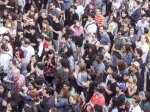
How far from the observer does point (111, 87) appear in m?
9.48

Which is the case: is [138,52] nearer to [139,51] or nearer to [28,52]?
[139,51]

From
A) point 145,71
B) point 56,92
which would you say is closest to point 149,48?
point 145,71

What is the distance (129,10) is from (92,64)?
4204 mm

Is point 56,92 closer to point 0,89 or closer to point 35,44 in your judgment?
point 0,89

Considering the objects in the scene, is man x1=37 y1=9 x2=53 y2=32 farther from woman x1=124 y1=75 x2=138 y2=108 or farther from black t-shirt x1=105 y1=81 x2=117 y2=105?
woman x1=124 y1=75 x2=138 y2=108

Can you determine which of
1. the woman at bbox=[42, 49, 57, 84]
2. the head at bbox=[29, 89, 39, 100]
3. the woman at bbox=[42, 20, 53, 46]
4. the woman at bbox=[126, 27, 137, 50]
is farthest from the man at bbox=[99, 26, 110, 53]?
the head at bbox=[29, 89, 39, 100]

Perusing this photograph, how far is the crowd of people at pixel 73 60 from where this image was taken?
9.08 m

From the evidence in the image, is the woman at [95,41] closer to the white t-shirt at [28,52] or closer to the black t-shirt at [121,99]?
the white t-shirt at [28,52]

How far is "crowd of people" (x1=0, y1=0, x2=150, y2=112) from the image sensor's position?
9078 millimetres

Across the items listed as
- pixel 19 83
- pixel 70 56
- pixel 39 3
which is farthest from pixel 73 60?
pixel 39 3

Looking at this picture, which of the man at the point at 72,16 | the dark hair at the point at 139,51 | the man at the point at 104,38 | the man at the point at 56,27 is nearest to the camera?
the dark hair at the point at 139,51

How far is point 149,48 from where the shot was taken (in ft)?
39.7

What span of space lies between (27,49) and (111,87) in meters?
2.59

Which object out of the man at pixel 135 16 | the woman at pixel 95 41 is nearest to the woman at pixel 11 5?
the woman at pixel 95 41
